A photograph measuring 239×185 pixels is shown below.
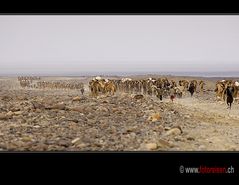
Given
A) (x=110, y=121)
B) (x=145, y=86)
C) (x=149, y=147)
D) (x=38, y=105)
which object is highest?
(x=145, y=86)

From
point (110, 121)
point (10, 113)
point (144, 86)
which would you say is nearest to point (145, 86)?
point (144, 86)

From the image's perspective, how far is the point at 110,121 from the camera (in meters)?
3.50

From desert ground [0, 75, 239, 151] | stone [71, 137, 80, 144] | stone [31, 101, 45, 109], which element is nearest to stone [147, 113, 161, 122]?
desert ground [0, 75, 239, 151]

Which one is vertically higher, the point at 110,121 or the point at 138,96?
the point at 138,96

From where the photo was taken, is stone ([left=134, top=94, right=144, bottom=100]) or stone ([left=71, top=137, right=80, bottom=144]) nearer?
stone ([left=71, top=137, right=80, bottom=144])

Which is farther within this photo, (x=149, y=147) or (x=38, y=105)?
(x=38, y=105)

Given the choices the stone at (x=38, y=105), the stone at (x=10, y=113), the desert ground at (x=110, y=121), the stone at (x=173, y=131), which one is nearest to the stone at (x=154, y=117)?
the desert ground at (x=110, y=121)

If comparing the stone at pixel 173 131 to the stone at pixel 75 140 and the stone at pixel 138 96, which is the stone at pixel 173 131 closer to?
the stone at pixel 138 96

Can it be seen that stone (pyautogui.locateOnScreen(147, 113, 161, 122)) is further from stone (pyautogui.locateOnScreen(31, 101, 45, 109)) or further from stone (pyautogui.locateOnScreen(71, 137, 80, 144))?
stone (pyautogui.locateOnScreen(31, 101, 45, 109))

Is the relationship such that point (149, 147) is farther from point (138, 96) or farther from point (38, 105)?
point (38, 105)

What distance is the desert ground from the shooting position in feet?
11.2

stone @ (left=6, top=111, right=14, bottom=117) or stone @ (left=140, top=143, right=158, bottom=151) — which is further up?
stone @ (left=6, top=111, right=14, bottom=117)

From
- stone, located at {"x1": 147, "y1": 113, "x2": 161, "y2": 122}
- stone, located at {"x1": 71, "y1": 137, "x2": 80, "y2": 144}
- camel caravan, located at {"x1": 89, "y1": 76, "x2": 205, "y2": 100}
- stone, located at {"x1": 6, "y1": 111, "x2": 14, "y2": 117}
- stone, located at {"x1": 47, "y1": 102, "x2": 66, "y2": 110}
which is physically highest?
camel caravan, located at {"x1": 89, "y1": 76, "x2": 205, "y2": 100}
